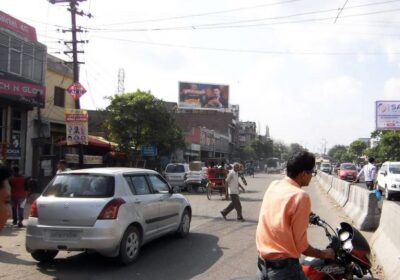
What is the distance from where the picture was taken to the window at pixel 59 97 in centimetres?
2659

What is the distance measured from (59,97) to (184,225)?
1855 cm

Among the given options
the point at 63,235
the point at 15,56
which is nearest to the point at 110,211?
the point at 63,235

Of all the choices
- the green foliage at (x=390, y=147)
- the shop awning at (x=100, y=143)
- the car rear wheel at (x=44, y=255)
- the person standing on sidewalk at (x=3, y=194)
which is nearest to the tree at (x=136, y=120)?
the shop awning at (x=100, y=143)

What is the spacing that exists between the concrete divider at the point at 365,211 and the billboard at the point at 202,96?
71.3m

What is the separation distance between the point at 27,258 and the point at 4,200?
3017mm

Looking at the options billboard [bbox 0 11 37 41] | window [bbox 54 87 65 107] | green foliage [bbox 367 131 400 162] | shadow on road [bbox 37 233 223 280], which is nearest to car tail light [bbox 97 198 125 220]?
shadow on road [bbox 37 233 223 280]

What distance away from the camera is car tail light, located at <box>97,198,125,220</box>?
7.64m

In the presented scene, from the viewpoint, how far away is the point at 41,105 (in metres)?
22.4

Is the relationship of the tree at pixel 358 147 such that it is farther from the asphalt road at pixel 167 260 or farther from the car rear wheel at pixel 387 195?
the asphalt road at pixel 167 260

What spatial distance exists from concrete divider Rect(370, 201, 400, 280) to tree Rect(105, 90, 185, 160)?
22.9m

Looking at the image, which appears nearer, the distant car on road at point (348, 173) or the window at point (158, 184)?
the window at point (158, 184)

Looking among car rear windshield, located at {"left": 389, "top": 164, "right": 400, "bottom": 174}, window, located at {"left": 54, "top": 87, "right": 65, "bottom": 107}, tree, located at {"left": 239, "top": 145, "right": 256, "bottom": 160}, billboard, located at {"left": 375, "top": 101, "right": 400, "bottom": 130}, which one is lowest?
car rear windshield, located at {"left": 389, "top": 164, "right": 400, "bottom": 174}

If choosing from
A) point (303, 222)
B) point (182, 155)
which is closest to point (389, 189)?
point (303, 222)

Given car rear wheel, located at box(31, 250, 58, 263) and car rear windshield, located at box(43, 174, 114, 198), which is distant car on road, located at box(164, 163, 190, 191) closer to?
car rear wheel, located at box(31, 250, 58, 263)
